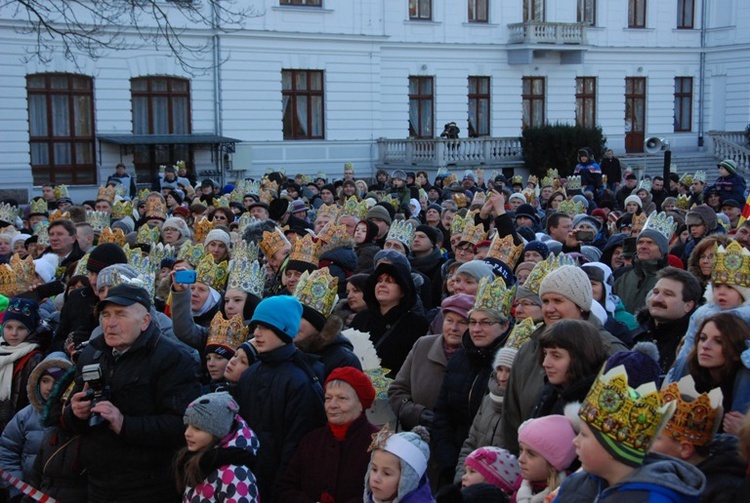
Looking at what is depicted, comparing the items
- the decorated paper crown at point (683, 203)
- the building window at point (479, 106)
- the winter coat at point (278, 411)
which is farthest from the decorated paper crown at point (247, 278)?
the building window at point (479, 106)

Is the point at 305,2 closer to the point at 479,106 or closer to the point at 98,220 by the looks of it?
the point at 479,106

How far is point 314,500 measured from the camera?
497 cm

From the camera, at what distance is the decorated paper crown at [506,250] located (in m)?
8.35

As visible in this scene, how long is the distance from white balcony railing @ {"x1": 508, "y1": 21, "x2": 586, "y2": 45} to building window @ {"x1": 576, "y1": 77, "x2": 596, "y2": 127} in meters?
2.04

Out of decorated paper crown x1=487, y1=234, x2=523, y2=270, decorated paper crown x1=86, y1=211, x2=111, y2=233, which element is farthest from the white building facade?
decorated paper crown x1=487, y1=234, x2=523, y2=270

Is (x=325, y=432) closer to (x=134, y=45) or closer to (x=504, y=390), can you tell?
(x=504, y=390)

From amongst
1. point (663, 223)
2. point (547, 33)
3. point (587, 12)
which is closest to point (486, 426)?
point (663, 223)

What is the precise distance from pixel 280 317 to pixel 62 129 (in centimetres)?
2609

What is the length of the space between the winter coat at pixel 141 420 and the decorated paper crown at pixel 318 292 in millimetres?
1397

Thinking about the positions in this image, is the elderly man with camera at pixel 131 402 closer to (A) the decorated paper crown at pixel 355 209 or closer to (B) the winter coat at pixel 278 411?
(B) the winter coat at pixel 278 411

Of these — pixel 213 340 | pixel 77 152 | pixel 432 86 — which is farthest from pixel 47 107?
pixel 213 340

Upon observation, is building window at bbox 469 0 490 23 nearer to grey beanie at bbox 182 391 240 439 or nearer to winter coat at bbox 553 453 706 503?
grey beanie at bbox 182 391 240 439

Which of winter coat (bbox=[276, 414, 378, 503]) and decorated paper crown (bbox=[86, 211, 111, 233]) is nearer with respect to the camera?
winter coat (bbox=[276, 414, 378, 503])

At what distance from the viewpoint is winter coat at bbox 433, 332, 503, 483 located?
17.8 ft
